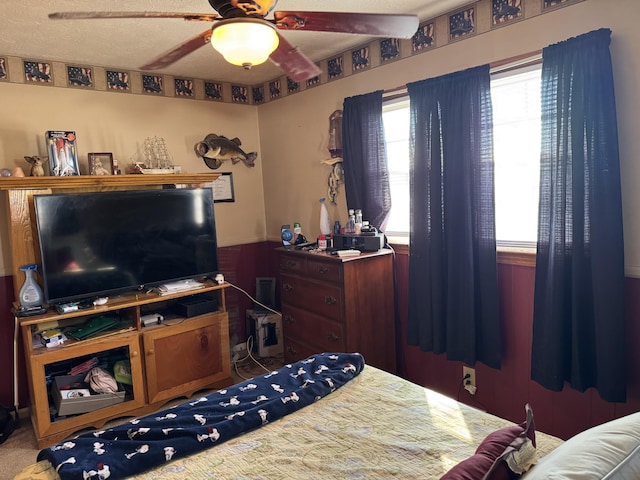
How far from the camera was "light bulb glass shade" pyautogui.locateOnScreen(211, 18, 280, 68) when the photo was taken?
1.49 m

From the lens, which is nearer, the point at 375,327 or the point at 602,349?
the point at 602,349

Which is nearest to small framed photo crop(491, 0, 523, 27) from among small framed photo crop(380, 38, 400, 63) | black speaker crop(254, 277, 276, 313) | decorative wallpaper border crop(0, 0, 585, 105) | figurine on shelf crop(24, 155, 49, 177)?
decorative wallpaper border crop(0, 0, 585, 105)

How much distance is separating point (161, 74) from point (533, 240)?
9.91 ft

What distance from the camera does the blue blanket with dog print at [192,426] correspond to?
1.41 m

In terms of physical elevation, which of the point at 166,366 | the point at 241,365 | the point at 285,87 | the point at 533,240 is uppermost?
the point at 285,87

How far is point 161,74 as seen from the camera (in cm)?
362

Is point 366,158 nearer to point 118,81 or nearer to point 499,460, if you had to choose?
point 118,81

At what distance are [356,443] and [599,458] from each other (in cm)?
78

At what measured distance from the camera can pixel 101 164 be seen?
10.5 ft

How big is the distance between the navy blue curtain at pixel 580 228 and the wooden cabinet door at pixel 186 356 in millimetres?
2167

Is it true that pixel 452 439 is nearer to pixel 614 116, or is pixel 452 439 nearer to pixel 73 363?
pixel 614 116

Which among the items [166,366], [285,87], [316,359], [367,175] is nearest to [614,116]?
[367,175]

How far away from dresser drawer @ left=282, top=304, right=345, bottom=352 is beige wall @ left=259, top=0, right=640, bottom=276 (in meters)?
0.81

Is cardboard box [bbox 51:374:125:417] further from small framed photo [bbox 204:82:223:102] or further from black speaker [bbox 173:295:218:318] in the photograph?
small framed photo [bbox 204:82:223:102]
